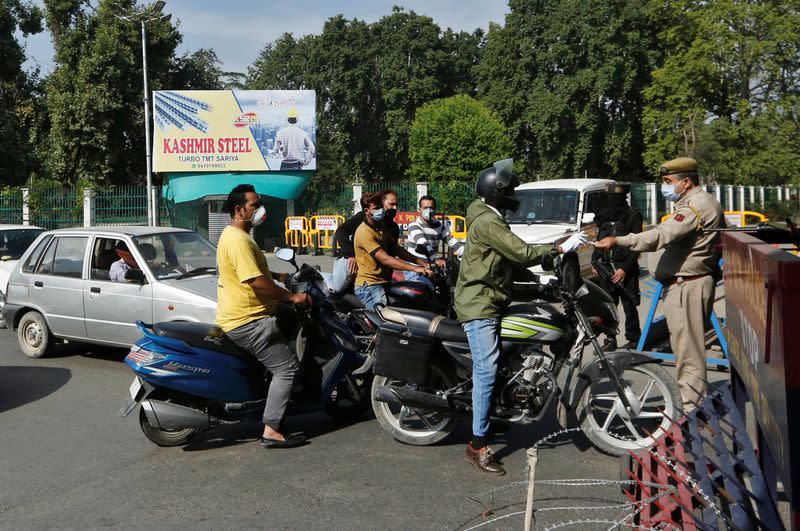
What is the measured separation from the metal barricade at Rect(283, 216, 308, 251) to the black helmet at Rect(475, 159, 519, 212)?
19.5 meters

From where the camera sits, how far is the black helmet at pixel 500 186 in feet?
16.6

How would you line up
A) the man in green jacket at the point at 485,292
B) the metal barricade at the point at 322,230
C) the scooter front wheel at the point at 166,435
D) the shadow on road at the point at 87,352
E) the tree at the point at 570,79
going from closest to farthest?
the man in green jacket at the point at 485,292 → the scooter front wheel at the point at 166,435 → the shadow on road at the point at 87,352 → the metal barricade at the point at 322,230 → the tree at the point at 570,79

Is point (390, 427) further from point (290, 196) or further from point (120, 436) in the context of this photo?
point (290, 196)

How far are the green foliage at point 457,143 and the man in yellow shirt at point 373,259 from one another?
28.8 metres

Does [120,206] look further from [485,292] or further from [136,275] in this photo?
[485,292]

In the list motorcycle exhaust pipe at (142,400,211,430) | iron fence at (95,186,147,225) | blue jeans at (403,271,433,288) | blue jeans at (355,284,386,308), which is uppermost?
iron fence at (95,186,147,225)

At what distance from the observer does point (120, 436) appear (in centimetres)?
608

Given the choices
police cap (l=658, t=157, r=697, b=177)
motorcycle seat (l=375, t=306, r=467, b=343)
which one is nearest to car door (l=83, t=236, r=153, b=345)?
motorcycle seat (l=375, t=306, r=467, b=343)

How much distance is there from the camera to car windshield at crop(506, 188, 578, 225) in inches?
592

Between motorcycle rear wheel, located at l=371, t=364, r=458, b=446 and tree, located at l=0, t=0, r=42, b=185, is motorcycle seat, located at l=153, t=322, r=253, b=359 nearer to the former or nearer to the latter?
motorcycle rear wheel, located at l=371, t=364, r=458, b=446

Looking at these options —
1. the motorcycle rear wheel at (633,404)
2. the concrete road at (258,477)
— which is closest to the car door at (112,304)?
the concrete road at (258,477)

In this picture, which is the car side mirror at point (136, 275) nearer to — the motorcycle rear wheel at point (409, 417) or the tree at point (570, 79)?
the motorcycle rear wheel at point (409, 417)

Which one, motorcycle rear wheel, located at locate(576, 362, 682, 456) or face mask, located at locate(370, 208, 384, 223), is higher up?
face mask, located at locate(370, 208, 384, 223)

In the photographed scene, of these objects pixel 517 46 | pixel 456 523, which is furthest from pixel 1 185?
pixel 456 523
